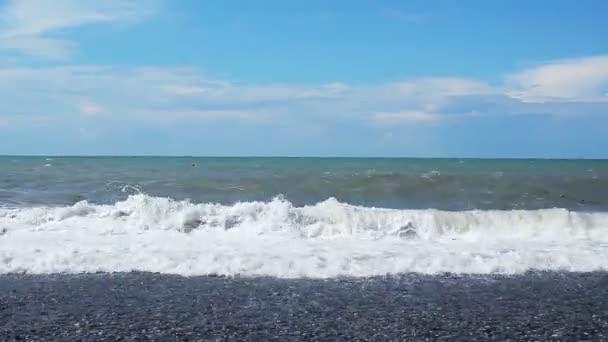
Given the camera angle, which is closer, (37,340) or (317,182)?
(37,340)

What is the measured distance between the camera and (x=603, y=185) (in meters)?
25.0

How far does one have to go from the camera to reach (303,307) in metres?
7.71

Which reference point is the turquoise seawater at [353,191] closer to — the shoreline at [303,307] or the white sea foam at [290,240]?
the white sea foam at [290,240]

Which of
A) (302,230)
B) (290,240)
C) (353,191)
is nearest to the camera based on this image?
(290,240)

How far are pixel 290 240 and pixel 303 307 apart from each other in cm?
534

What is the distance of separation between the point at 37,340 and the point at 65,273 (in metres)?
3.37

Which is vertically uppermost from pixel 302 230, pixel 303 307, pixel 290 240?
pixel 302 230

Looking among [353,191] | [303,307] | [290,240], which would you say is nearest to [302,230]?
[290,240]

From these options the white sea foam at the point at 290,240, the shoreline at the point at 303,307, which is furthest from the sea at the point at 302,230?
the shoreline at the point at 303,307

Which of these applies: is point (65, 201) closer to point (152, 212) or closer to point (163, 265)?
point (152, 212)

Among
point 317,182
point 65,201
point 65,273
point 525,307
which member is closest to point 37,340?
point 65,273

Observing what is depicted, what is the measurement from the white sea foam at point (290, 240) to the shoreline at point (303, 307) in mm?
692

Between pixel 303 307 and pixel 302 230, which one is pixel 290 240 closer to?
pixel 302 230

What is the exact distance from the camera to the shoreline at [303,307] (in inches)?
265
